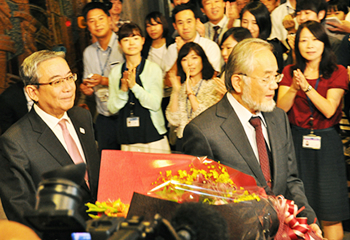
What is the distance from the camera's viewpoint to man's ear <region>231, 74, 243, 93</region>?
2279mm

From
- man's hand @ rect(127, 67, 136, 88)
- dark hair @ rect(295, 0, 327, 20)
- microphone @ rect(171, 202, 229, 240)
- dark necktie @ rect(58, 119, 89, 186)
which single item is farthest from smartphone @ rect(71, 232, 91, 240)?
dark hair @ rect(295, 0, 327, 20)

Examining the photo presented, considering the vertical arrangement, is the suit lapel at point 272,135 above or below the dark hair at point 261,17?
below

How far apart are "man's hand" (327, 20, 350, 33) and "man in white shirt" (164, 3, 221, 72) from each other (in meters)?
1.24

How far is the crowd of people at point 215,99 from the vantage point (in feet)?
7.04

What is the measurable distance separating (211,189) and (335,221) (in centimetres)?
263

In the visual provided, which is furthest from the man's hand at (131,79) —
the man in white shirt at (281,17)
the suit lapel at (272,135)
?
the suit lapel at (272,135)

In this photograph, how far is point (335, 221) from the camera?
3.43 m

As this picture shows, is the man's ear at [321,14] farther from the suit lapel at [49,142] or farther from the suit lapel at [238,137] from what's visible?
the suit lapel at [49,142]

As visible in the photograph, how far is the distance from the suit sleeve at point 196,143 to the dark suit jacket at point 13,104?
2500mm

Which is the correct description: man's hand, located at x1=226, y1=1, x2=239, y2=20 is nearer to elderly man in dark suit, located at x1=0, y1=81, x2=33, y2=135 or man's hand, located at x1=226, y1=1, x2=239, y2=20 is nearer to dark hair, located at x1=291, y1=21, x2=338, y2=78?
dark hair, located at x1=291, y1=21, x2=338, y2=78

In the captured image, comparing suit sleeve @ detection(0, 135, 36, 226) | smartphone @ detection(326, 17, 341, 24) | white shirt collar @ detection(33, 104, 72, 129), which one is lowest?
suit sleeve @ detection(0, 135, 36, 226)

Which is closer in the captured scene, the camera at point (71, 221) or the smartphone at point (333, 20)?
the camera at point (71, 221)

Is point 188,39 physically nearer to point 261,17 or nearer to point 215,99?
point 261,17

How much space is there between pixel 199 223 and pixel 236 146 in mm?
1367
